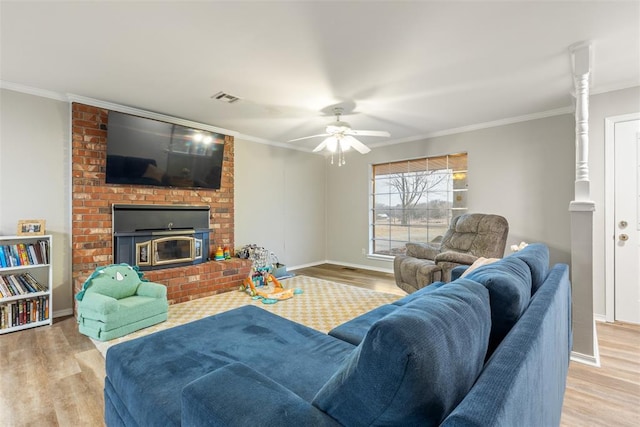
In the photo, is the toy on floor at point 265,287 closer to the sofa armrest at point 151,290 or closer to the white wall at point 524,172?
the sofa armrest at point 151,290

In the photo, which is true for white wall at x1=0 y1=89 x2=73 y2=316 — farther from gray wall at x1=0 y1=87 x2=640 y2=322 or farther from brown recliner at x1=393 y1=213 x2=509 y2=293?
brown recliner at x1=393 y1=213 x2=509 y2=293

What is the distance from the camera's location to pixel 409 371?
62 cm

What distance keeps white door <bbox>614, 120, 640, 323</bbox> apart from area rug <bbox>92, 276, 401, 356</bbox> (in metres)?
2.28

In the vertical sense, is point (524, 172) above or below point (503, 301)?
above

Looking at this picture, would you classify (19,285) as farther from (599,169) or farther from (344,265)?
(599,169)

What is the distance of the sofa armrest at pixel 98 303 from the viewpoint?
2547 mm

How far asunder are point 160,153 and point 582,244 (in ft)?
14.7

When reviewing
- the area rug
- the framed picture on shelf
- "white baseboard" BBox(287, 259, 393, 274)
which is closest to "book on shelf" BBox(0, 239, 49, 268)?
the framed picture on shelf

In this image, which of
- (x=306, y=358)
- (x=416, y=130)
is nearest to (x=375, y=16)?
(x=306, y=358)

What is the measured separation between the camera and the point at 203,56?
250cm

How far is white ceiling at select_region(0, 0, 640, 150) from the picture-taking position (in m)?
1.96

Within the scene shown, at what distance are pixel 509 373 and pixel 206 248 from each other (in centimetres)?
419

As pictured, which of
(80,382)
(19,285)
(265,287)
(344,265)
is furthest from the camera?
(344,265)

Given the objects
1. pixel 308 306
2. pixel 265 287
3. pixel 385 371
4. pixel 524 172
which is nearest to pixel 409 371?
pixel 385 371
